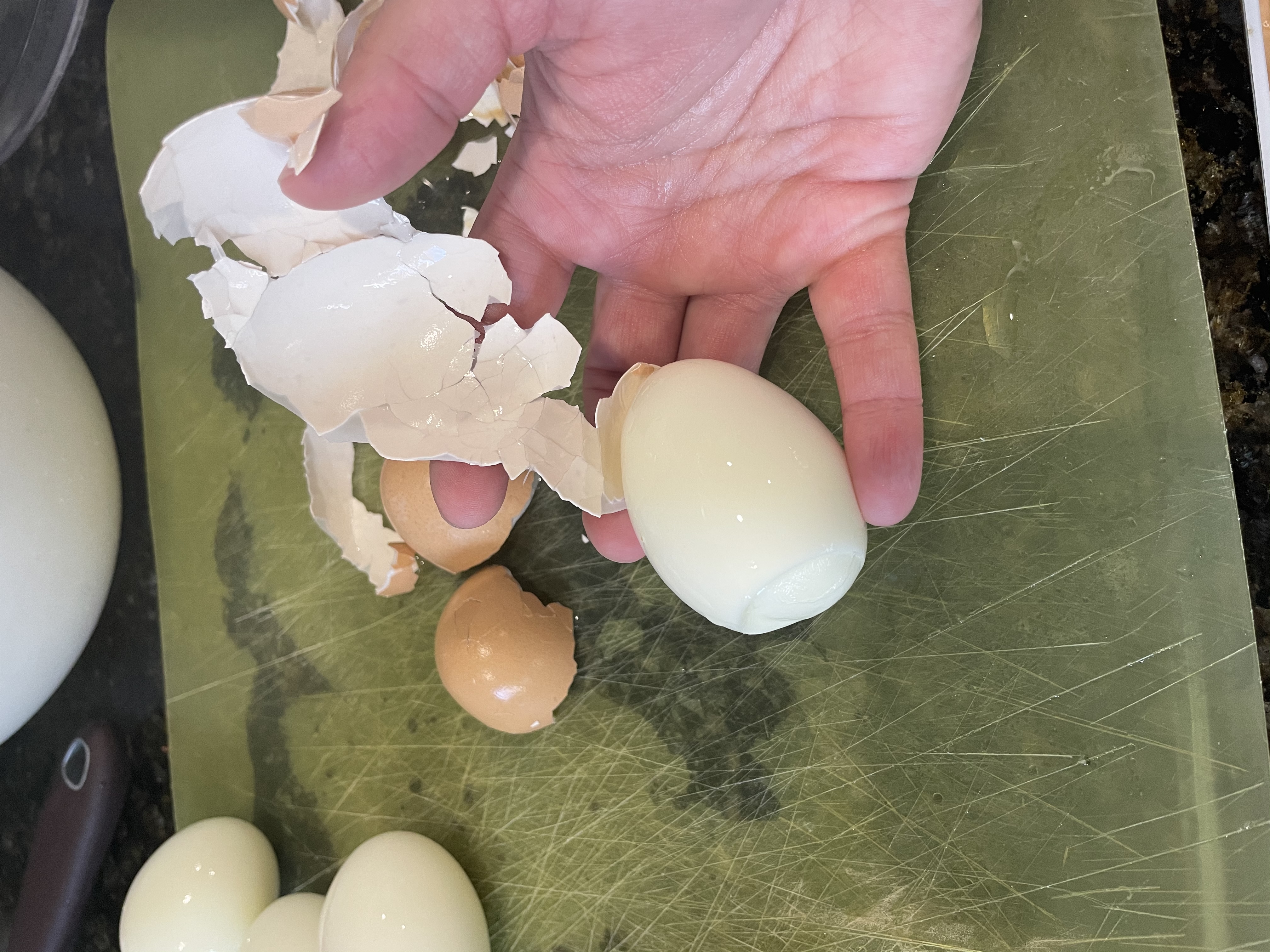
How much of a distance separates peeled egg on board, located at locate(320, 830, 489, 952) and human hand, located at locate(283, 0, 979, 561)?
37cm

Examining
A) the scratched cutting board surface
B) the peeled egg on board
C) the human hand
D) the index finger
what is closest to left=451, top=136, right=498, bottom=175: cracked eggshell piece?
the scratched cutting board surface

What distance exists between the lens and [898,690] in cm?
86

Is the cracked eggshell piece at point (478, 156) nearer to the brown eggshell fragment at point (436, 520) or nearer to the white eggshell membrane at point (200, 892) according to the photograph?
the brown eggshell fragment at point (436, 520)

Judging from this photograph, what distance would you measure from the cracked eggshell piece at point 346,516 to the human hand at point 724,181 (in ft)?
0.67

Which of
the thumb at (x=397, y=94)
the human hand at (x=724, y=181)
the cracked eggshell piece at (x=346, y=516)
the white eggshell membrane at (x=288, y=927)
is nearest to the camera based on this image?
the thumb at (x=397, y=94)

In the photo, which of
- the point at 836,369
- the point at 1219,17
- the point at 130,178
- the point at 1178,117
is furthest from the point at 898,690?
the point at 130,178

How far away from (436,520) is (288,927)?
0.46 meters

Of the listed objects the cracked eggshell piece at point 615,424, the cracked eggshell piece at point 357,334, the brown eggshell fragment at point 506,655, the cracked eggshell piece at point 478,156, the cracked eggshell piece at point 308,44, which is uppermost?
the cracked eggshell piece at point 308,44

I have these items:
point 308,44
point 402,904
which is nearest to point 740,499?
point 402,904

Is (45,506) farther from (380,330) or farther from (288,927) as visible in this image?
(288,927)

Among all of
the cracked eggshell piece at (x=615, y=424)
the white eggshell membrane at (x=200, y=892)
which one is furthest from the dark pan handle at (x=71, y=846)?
the cracked eggshell piece at (x=615, y=424)

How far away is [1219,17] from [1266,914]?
34.7 inches

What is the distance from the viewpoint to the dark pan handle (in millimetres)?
1011

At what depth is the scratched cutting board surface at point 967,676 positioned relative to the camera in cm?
79
